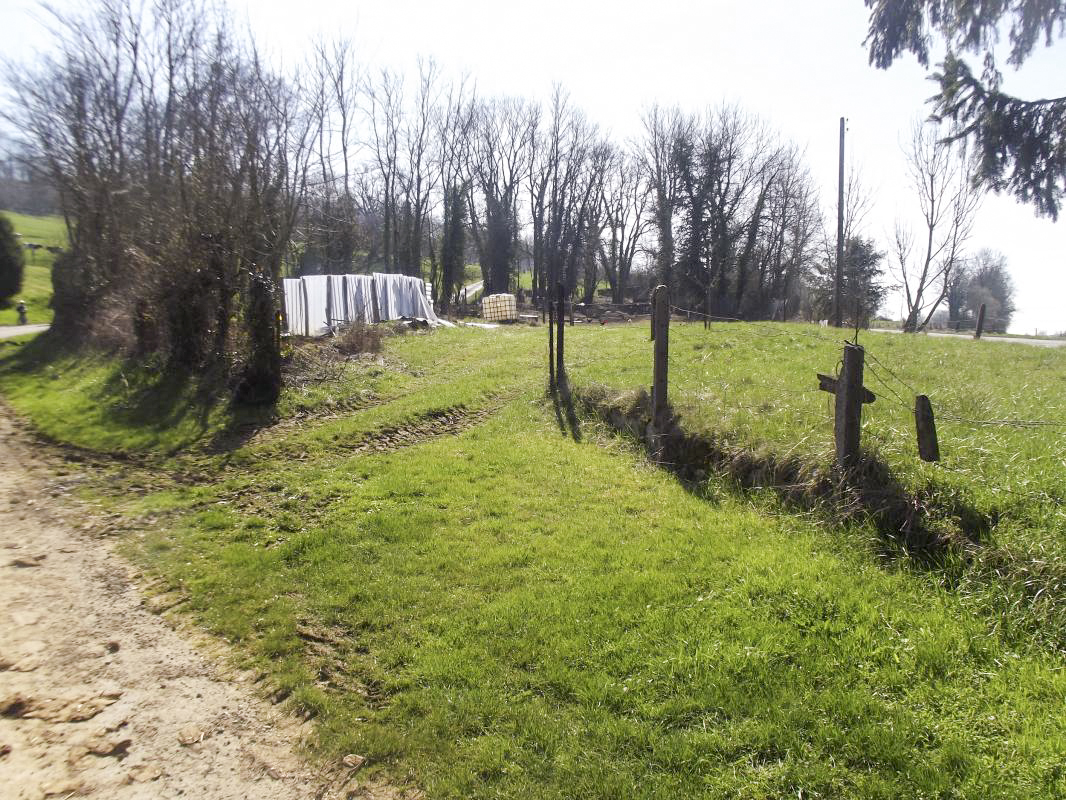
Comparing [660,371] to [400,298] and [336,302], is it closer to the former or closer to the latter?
[336,302]

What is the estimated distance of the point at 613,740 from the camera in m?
2.97

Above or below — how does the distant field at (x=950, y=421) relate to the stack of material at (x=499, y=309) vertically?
below

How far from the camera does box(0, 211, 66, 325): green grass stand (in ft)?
87.8

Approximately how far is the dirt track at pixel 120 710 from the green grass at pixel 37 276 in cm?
2404

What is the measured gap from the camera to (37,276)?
3562cm

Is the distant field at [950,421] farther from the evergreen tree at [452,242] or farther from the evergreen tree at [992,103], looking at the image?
the evergreen tree at [452,242]

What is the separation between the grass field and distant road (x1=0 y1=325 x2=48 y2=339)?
56.6 ft

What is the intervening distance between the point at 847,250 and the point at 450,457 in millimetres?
35696

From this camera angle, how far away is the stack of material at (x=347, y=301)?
17.9m

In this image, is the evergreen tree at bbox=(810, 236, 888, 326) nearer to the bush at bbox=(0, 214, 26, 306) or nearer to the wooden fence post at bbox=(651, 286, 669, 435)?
the wooden fence post at bbox=(651, 286, 669, 435)

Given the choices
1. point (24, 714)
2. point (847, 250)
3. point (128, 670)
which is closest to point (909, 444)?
point (128, 670)

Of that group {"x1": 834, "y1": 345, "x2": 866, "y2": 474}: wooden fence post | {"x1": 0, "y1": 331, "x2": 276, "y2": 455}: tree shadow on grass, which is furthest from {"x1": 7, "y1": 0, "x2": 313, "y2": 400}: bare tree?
{"x1": 834, "y1": 345, "x2": 866, "y2": 474}: wooden fence post

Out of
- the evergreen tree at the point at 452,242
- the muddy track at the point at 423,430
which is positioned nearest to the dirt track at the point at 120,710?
the muddy track at the point at 423,430

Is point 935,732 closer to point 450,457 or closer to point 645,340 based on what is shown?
point 450,457
